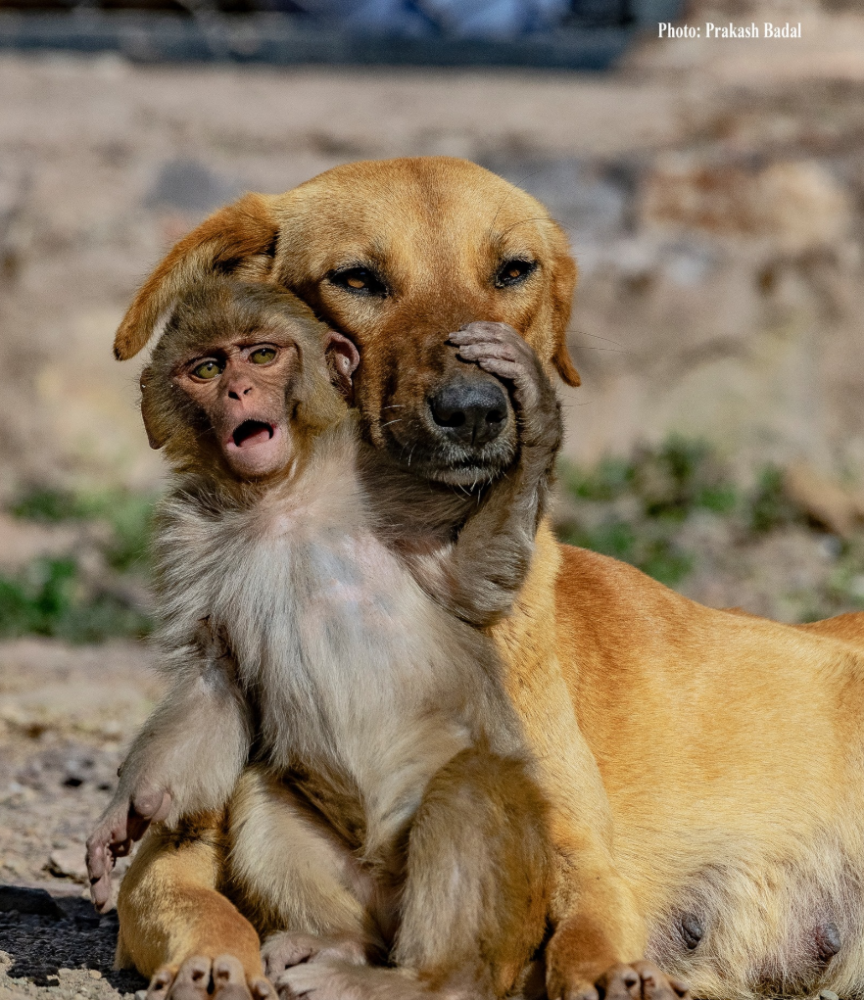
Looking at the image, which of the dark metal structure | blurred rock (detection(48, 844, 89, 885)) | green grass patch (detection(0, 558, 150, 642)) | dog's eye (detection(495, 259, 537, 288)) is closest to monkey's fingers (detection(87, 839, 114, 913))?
blurred rock (detection(48, 844, 89, 885))

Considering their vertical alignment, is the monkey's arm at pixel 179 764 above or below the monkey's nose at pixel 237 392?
below

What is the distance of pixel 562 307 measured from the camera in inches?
201

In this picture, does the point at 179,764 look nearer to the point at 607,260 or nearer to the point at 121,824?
the point at 121,824

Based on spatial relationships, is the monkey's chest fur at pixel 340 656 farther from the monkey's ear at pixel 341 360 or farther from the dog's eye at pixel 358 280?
the dog's eye at pixel 358 280

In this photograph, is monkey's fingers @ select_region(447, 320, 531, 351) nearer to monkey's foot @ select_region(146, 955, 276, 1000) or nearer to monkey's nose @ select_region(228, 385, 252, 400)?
monkey's nose @ select_region(228, 385, 252, 400)

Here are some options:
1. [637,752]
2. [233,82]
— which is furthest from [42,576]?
[637,752]

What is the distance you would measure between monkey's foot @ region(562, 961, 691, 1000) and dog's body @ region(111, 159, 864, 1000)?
340 millimetres

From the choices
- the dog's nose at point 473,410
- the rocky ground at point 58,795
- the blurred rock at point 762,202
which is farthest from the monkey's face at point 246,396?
the blurred rock at point 762,202

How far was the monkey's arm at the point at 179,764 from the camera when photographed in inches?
147

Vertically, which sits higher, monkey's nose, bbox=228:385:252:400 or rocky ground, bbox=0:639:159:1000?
monkey's nose, bbox=228:385:252:400

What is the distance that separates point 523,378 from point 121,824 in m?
1.59

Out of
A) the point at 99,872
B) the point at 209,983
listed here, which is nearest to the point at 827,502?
the point at 99,872

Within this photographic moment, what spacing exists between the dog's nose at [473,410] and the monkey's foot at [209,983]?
1.49 metres

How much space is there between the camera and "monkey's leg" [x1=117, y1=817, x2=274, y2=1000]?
336 cm
